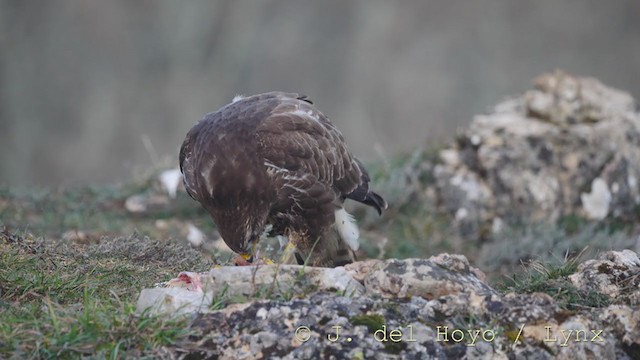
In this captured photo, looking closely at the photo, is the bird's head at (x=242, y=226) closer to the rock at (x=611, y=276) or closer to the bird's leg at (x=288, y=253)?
the bird's leg at (x=288, y=253)

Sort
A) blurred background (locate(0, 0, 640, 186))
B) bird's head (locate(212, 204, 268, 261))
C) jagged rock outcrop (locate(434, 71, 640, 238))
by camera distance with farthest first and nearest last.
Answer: blurred background (locate(0, 0, 640, 186)) < jagged rock outcrop (locate(434, 71, 640, 238)) < bird's head (locate(212, 204, 268, 261))

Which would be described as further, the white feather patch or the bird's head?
the white feather patch

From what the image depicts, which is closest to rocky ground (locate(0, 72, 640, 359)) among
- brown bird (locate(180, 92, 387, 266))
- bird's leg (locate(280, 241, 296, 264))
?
bird's leg (locate(280, 241, 296, 264))

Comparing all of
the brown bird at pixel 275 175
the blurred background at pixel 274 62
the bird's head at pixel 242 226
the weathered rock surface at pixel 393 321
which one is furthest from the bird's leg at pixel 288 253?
the blurred background at pixel 274 62

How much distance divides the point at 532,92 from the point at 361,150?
8.36m

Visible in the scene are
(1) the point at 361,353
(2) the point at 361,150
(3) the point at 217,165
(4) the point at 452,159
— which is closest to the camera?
(1) the point at 361,353

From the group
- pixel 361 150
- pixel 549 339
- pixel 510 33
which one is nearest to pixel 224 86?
pixel 361 150

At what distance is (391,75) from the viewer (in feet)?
77.9

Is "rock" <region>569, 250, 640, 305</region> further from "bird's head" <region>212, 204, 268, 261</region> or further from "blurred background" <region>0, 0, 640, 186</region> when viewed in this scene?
"blurred background" <region>0, 0, 640, 186</region>

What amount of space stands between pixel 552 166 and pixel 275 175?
4.53 m

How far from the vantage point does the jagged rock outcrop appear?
1002cm

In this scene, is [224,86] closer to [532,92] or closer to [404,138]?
[404,138]

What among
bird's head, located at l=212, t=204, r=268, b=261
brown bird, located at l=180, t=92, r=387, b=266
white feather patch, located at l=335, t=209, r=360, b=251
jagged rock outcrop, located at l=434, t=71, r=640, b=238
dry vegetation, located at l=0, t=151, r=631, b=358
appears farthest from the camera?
jagged rock outcrop, located at l=434, t=71, r=640, b=238

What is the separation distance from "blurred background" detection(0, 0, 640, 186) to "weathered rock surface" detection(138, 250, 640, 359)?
1579 centimetres
